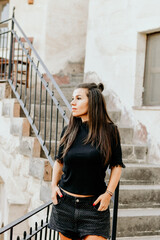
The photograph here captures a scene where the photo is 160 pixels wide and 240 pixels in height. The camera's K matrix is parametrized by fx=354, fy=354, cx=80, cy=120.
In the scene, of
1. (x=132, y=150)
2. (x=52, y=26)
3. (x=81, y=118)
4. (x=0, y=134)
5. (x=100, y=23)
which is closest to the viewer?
(x=81, y=118)

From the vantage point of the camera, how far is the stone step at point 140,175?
4.41m

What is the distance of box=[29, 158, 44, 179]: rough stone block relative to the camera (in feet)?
13.8

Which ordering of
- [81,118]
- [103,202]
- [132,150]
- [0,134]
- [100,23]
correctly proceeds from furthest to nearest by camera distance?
[100,23], [0,134], [132,150], [81,118], [103,202]

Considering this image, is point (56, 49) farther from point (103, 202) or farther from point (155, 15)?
point (103, 202)

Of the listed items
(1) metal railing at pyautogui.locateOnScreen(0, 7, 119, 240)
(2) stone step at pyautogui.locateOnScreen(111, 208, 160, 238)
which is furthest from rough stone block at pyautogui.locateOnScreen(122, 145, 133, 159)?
(2) stone step at pyautogui.locateOnScreen(111, 208, 160, 238)

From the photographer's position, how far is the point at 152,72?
5.51m

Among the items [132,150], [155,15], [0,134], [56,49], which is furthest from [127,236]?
[56,49]

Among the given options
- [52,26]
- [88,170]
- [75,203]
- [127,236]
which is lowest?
[127,236]

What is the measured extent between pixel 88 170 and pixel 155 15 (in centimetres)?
379

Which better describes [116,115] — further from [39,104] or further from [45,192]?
[45,192]

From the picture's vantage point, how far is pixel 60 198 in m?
2.25

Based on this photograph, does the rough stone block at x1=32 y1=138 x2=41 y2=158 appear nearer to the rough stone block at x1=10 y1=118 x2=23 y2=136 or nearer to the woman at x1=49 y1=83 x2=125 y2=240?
the rough stone block at x1=10 y1=118 x2=23 y2=136

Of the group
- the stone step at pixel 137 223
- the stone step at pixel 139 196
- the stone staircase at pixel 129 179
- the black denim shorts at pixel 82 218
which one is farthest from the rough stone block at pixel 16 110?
the black denim shorts at pixel 82 218

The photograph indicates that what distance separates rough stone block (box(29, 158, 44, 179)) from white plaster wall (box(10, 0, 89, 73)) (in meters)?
4.18
